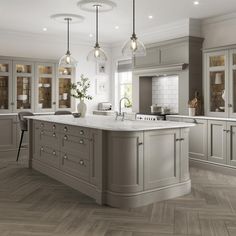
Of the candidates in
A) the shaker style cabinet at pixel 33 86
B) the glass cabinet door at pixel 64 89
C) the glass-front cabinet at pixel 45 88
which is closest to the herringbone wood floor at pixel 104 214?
the shaker style cabinet at pixel 33 86

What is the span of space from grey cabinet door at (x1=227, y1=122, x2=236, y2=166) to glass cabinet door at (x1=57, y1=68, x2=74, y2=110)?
13.3 ft

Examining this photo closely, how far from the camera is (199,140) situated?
248 inches

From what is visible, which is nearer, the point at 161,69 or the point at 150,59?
the point at 161,69

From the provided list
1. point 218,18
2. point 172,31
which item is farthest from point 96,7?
Result: point 218,18

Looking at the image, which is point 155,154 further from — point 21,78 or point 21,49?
point 21,49

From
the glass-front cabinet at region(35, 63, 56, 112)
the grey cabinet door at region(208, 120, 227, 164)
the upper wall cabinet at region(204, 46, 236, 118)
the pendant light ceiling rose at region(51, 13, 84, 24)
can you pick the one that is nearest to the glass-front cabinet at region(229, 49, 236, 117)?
the upper wall cabinet at region(204, 46, 236, 118)

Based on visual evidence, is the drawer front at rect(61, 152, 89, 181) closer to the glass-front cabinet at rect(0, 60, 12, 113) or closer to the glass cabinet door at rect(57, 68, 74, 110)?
the glass-front cabinet at rect(0, 60, 12, 113)

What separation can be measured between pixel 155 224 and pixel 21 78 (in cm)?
536

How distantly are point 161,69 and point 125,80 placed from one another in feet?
7.46

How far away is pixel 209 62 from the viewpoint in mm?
6305

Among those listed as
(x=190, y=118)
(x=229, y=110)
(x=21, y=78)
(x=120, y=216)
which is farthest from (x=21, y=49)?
(x=120, y=216)

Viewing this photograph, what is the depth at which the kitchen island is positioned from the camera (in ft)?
13.0

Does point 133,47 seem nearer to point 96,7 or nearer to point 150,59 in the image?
point 96,7

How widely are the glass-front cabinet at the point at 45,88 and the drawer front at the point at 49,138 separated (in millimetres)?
2315
